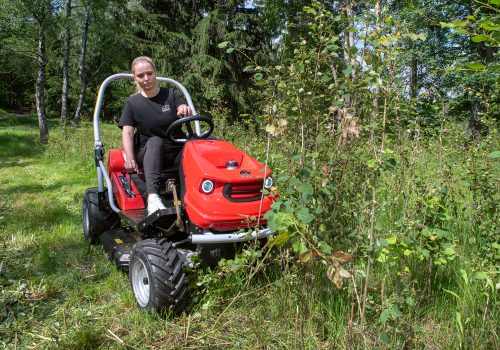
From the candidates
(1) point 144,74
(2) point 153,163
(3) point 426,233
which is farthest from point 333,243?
(1) point 144,74

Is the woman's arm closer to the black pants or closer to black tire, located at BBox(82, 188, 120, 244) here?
the black pants

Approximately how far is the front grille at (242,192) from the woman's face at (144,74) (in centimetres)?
140

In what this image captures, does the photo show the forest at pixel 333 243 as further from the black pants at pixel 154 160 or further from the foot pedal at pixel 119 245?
the black pants at pixel 154 160

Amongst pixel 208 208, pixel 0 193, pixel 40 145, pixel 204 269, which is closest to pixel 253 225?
pixel 208 208

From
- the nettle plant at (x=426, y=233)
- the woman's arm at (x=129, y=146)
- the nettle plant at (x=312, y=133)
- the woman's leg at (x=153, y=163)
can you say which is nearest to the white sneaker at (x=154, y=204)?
the woman's leg at (x=153, y=163)

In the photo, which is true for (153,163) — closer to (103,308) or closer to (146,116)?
(146,116)

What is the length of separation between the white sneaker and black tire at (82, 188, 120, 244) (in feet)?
3.73

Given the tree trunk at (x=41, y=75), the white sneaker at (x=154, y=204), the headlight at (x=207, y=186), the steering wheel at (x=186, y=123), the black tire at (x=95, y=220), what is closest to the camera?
the headlight at (x=207, y=186)

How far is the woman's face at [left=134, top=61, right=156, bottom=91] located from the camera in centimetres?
340

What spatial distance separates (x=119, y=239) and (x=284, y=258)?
1.73 m

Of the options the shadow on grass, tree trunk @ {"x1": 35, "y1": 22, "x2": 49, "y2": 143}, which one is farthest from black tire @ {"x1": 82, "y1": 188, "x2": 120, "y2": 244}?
tree trunk @ {"x1": 35, "y1": 22, "x2": 49, "y2": 143}

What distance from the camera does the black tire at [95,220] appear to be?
3859 millimetres

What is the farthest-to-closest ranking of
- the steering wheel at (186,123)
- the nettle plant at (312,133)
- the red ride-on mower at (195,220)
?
the steering wheel at (186,123), the red ride-on mower at (195,220), the nettle plant at (312,133)

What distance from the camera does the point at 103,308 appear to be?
2.68 meters
